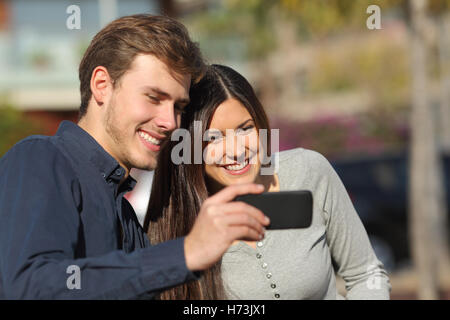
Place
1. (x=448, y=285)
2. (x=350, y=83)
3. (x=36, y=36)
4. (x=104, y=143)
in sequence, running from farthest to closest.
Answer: (x=350, y=83)
(x=36, y=36)
(x=448, y=285)
(x=104, y=143)

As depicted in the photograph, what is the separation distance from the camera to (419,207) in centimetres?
708

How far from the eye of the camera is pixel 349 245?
95.2 inches

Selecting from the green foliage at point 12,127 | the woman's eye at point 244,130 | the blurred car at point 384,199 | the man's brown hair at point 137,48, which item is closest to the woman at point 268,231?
the woman's eye at point 244,130

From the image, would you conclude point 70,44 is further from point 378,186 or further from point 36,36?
point 378,186

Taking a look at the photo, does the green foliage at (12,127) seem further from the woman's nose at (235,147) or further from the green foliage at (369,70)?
the woman's nose at (235,147)

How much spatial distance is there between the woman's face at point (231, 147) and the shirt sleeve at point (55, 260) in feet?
3.48

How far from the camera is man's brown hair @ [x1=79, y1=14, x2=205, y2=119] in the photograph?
5.71 ft

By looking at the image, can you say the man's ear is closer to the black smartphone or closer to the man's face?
the man's face

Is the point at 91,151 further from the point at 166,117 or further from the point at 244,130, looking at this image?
the point at 244,130

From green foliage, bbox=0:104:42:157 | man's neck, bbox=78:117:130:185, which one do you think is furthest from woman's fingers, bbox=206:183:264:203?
green foliage, bbox=0:104:42:157

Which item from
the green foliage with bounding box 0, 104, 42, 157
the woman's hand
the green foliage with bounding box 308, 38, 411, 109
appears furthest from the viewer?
the green foliage with bounding box 308, 38, 411, 109

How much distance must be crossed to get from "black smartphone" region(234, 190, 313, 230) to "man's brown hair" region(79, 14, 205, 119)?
1.41 feet

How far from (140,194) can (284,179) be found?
16.7 ft
